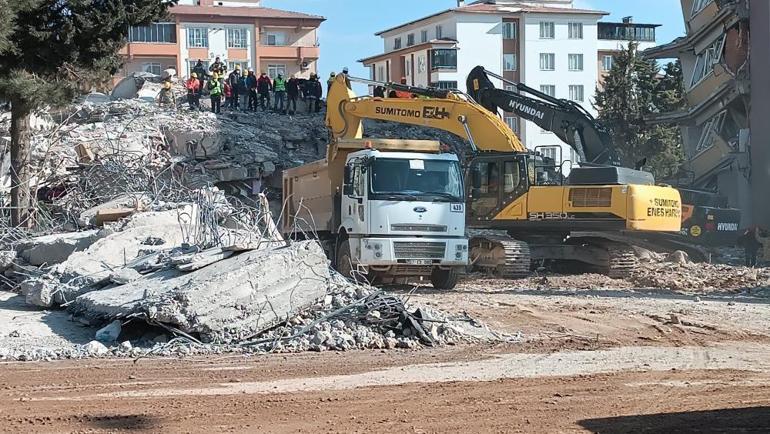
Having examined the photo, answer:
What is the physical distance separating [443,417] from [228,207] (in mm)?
11975

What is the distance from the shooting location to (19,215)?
2172 cm

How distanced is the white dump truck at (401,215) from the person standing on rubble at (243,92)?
73.1ft

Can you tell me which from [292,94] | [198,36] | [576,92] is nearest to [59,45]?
[292,94]

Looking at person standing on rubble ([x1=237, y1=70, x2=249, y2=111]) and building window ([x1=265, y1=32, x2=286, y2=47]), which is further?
building window ([x1=265, y1=32, x2=286, y2=47])

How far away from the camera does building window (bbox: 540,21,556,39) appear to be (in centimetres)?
8062

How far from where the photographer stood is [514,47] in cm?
8025

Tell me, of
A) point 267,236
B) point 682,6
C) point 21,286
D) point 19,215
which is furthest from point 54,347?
point 682,6

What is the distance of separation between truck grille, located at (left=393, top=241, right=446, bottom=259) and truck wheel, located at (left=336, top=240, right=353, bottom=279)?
102 cm

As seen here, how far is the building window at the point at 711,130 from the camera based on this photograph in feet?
145

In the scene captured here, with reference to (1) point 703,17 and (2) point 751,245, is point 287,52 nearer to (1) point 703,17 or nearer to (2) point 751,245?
(1) point 703,17

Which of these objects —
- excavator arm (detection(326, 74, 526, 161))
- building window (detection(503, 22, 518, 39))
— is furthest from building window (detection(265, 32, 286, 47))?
excavator arm (detection(326, 74, 526, 161))

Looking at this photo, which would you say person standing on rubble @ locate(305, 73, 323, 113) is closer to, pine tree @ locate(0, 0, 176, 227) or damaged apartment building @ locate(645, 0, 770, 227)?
damaged apartment building @ locate(645, 0, 770, 227)

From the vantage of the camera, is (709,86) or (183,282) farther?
(709,86)

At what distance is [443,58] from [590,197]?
2217 inches
